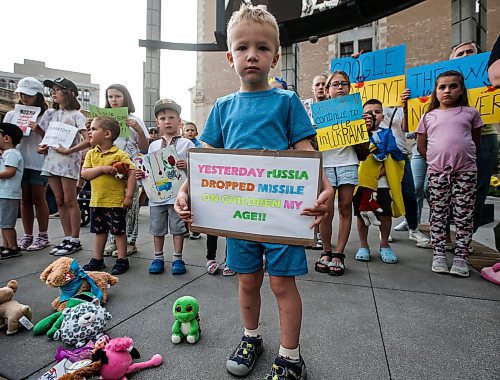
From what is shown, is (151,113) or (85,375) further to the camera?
(151,113)

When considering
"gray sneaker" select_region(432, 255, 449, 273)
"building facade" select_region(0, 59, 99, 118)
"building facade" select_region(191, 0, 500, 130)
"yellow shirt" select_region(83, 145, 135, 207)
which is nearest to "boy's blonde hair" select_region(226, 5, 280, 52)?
"yellow shirt" select_region(83, 145, 135, 207)

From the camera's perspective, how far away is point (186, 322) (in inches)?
64.7

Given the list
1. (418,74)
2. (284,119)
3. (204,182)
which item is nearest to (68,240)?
(204,182)

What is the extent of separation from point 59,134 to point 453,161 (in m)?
3.96

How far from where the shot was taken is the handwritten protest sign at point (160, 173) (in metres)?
2.83

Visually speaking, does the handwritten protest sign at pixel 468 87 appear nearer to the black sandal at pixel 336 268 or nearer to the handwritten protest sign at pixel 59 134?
the black sandal at pixel 336 268

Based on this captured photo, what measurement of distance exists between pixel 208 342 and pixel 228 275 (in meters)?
1.09

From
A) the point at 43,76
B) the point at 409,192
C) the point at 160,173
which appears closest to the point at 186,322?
the point at 160,173

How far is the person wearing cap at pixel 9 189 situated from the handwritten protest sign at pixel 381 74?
400 cm

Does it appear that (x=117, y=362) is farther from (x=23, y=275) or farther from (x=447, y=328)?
(x=23, y=275)

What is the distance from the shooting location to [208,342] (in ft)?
5.32

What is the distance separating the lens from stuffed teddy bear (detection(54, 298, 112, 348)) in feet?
5.24

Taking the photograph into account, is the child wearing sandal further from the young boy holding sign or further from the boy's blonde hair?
the boy's blonde hair

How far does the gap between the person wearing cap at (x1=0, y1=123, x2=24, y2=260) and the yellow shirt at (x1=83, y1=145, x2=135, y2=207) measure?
1085 millimetres
